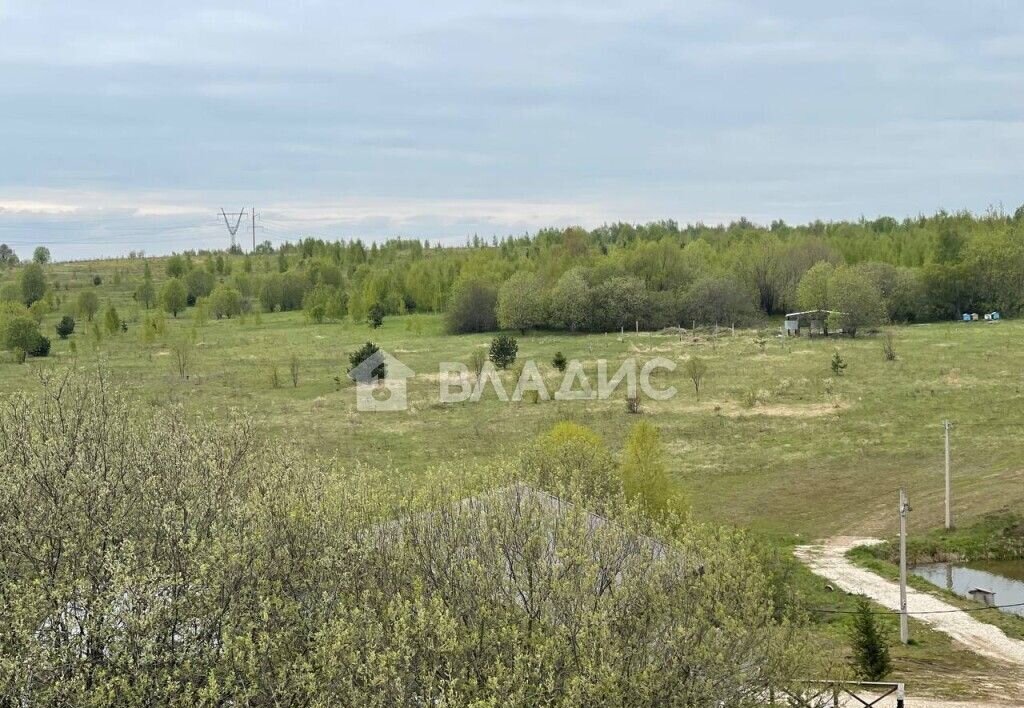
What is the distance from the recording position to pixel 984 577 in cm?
2588

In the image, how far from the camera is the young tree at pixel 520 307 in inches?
3324

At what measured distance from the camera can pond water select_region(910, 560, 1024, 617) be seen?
2478 centimetres

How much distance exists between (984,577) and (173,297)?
8968 centimetres

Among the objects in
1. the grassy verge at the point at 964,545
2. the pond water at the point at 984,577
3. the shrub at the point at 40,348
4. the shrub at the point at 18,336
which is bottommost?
the pond water at the point at 984,577

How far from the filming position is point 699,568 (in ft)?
47.1

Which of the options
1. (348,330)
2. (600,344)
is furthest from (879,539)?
(348,330)

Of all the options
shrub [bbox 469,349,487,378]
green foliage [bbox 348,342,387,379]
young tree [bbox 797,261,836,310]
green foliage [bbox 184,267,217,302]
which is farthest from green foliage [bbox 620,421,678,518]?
green foliage [bbox 184,267,217,302]

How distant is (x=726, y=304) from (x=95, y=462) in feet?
247

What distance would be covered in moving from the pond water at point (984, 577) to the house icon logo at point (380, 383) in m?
25.8

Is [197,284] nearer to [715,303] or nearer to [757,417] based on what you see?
[715,303]

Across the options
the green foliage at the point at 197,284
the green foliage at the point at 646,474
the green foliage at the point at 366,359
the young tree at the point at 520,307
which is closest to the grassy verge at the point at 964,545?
the green foliage at the point at 646,474

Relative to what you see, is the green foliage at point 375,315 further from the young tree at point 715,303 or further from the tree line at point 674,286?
the young tree at point 715,303

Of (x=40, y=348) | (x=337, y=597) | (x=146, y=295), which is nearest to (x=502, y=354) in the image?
(x=40, y=348)

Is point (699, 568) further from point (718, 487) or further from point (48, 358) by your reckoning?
point (48, 358)
